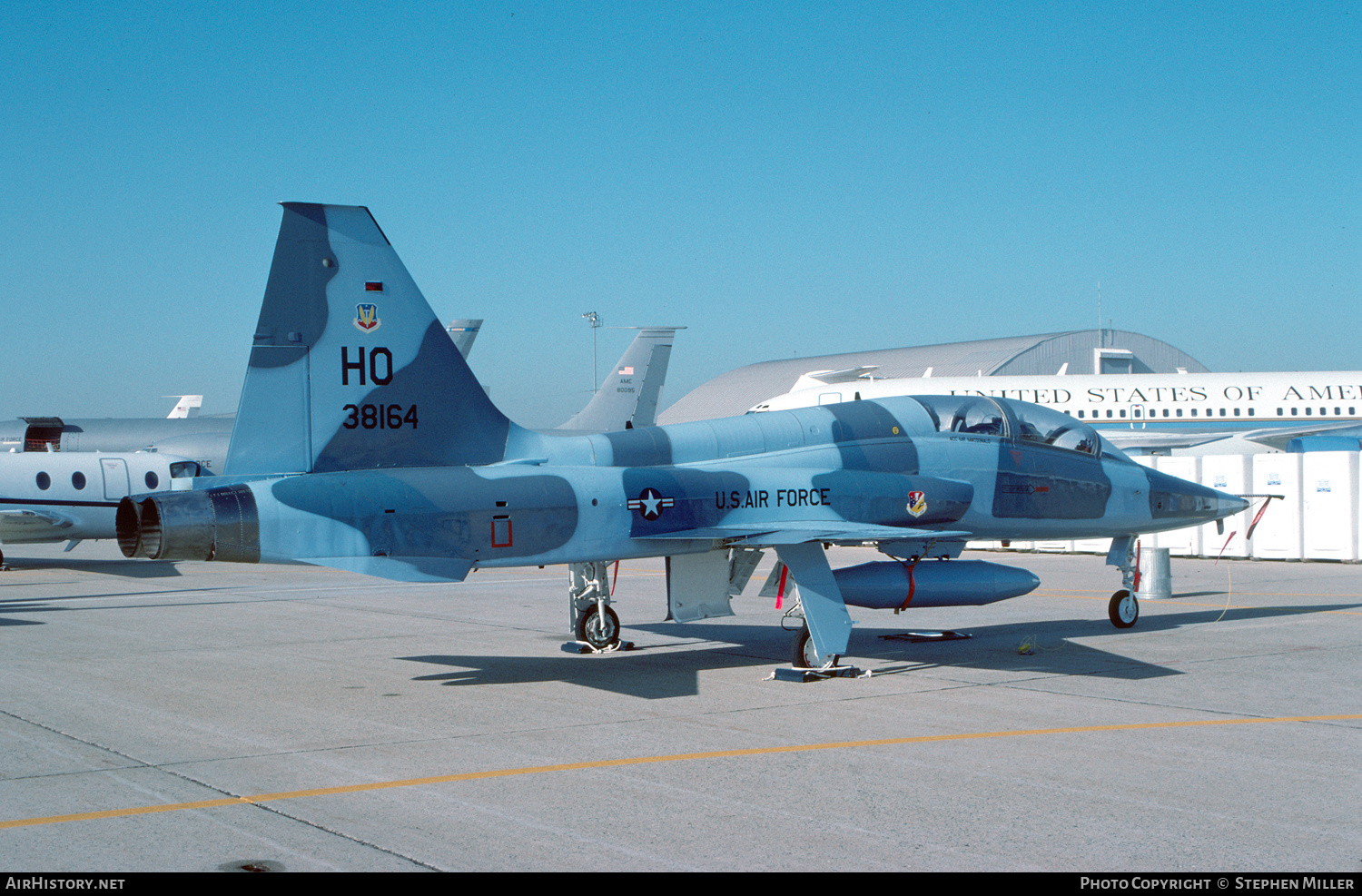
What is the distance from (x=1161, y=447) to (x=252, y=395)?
30.9 metres

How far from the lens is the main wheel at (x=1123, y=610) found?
15.5 m

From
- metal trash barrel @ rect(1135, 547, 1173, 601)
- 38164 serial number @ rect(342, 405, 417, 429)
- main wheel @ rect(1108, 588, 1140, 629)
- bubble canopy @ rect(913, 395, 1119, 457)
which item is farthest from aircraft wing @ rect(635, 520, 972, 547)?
metal trash barrel @ rect(1135, 547, 1173, 601)

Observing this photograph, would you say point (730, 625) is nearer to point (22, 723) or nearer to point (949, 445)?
point (949, 445)

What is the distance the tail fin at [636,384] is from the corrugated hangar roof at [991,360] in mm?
34282

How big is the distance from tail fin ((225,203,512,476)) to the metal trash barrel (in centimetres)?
1312

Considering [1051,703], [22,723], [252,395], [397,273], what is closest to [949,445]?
[1051,703]

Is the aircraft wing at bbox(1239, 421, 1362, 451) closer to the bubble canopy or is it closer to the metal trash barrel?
the metal trash barrel

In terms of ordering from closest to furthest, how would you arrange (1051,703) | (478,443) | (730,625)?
(1051,703) < (478,443) < (730,625)

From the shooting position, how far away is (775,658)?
530 inches

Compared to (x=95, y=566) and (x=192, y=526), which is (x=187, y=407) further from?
(x=192, y=526)

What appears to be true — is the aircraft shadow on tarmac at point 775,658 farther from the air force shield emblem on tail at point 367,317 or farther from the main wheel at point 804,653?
the air force shield emblem on tail at point 367,317

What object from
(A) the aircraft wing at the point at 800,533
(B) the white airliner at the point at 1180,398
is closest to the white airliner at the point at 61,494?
(A) the aircraft wing at the point at 800,533

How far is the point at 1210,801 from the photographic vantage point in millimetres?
7137

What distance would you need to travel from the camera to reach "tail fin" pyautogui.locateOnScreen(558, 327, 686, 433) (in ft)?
110
